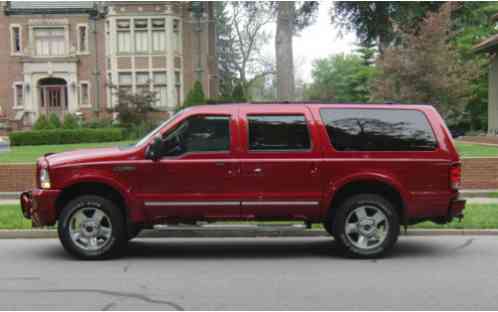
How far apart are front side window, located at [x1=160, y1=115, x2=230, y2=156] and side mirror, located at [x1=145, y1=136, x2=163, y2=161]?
0.11m

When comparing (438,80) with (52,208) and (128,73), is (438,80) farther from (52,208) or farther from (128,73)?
(128,73)

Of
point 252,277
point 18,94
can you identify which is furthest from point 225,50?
point 252,277

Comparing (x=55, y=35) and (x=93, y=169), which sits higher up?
(x=55, y=35)

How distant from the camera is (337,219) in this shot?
7.55 meters

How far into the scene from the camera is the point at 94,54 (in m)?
39.6

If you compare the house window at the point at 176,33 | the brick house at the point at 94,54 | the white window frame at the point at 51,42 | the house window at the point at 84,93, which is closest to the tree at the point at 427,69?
the brick house at the point at 94,54

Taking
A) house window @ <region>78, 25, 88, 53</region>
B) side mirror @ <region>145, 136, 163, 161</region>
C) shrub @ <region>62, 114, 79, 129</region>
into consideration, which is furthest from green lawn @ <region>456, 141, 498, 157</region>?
house window @ <region>78, 25, 88, 53</region>

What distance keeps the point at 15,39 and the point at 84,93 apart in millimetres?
6040

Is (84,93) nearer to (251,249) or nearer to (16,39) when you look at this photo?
(16,39)

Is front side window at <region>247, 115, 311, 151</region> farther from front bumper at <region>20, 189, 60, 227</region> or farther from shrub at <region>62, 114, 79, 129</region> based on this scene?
shrub at <region>62, 114, 79, 129</region>

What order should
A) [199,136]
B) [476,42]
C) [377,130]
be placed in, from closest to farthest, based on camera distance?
[199,136]
[377,130]
[476,42]

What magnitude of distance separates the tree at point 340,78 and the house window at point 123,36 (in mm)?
28492

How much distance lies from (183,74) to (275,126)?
3205 cm

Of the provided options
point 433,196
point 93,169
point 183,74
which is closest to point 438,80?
point 433,196
